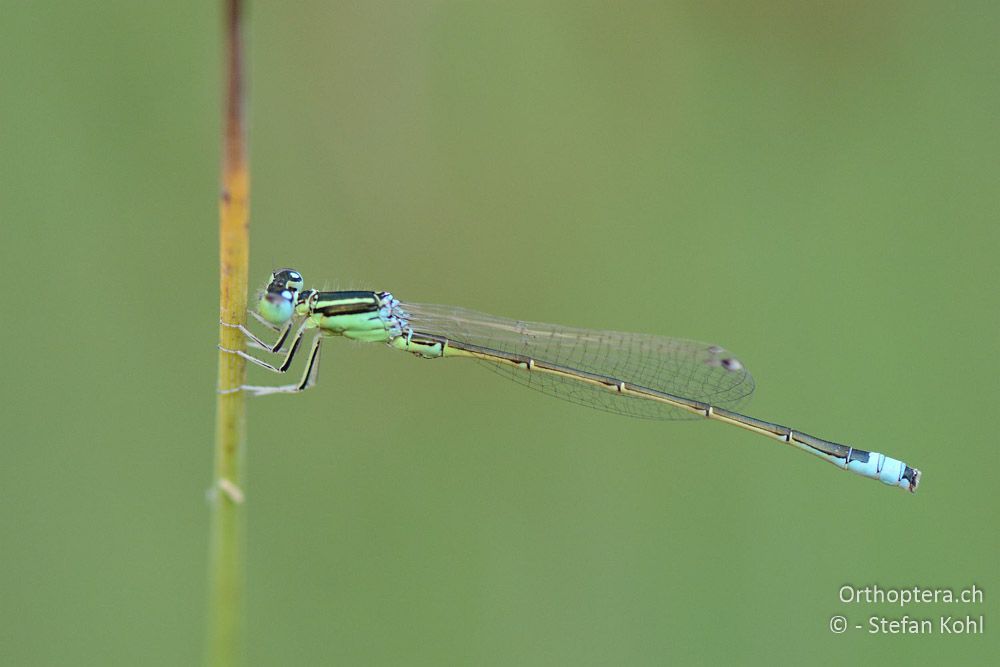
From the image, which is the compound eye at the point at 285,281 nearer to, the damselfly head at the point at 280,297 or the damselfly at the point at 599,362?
the damselfly head at the point at 280,297

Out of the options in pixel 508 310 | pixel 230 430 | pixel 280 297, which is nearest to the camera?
pixel 230 430

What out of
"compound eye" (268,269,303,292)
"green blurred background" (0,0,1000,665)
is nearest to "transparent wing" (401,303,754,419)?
"green blurred background" (0,0,1000,665)

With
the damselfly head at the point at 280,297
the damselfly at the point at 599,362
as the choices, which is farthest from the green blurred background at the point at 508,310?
the damselfly head at the point at 280,297

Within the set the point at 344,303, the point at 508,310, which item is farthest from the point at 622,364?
the point at 344,303

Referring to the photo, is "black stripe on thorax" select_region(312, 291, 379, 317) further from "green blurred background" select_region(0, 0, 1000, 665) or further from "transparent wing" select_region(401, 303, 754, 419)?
"green blurred background" select_region(0, 0, 1000, 665)

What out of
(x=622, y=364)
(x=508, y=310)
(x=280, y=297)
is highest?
(x=508, y=310)

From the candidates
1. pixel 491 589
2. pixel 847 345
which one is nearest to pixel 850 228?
pixel 847 345

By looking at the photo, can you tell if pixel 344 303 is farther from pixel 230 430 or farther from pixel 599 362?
pixel 230 430
